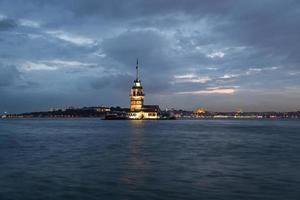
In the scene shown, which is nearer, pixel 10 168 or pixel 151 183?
pixel 151 183

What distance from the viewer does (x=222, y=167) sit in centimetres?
3153

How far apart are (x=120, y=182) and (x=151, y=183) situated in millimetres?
1922

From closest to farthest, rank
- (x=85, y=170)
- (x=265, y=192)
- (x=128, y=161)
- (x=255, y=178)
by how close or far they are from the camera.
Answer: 1. (x=265, y=192)
2. (x=255, y=178)
3. (x=85, y=170)
4. (x=128, y=161)

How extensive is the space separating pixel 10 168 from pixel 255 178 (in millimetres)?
17453

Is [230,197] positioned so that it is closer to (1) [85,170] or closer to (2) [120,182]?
(2) [120,182]

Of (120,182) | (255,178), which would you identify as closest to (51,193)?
(120,182)

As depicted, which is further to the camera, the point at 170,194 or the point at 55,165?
the point at 55,165

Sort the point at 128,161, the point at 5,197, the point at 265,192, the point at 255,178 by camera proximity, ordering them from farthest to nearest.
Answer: the point at 128,161
the point at 255,178
the point at 265,192
the point at 5,197

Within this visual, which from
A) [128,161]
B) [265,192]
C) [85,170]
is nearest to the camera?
[265,192]

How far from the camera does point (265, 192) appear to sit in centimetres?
2186

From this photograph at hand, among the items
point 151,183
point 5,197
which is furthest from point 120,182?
point 5,197

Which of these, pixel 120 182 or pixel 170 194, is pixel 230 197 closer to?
pixel 170 194

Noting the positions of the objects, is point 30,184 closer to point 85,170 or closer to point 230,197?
point 85,170

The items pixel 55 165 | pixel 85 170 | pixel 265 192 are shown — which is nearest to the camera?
pixel 265 192
